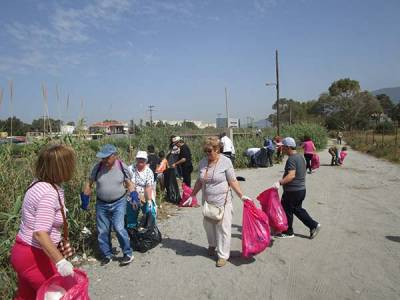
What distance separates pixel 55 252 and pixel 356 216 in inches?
238

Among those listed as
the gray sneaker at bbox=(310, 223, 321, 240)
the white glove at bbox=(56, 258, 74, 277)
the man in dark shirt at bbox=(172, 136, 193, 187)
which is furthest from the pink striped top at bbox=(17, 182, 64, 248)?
the man in dark shirt at bbox=(172, 136, 193, 187)

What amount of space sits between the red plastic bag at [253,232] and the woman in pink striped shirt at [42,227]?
101 inches

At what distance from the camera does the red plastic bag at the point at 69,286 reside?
2289 mm

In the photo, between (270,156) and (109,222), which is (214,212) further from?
(270,156)

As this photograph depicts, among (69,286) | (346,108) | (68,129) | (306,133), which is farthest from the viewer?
(346,108)

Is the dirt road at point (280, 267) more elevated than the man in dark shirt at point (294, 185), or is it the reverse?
the man in dark shirt at point (294, 185)

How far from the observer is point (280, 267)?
431 centimetres

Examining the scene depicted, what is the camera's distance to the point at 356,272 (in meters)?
4.06

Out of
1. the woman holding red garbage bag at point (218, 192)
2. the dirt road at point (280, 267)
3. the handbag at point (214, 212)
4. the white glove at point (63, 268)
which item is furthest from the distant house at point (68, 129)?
the white glove at point (63, 268)

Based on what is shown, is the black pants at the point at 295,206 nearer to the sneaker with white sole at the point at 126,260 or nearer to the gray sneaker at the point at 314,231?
the gray sneaker at the point at 314,231

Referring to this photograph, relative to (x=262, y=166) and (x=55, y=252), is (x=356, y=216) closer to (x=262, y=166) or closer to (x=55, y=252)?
(x=55, y=252)

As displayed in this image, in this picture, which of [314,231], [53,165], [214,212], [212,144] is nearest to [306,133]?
[314,231]

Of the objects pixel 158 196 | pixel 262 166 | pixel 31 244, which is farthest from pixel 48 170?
pixel 262 166

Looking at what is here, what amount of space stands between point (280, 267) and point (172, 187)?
4324 mm
